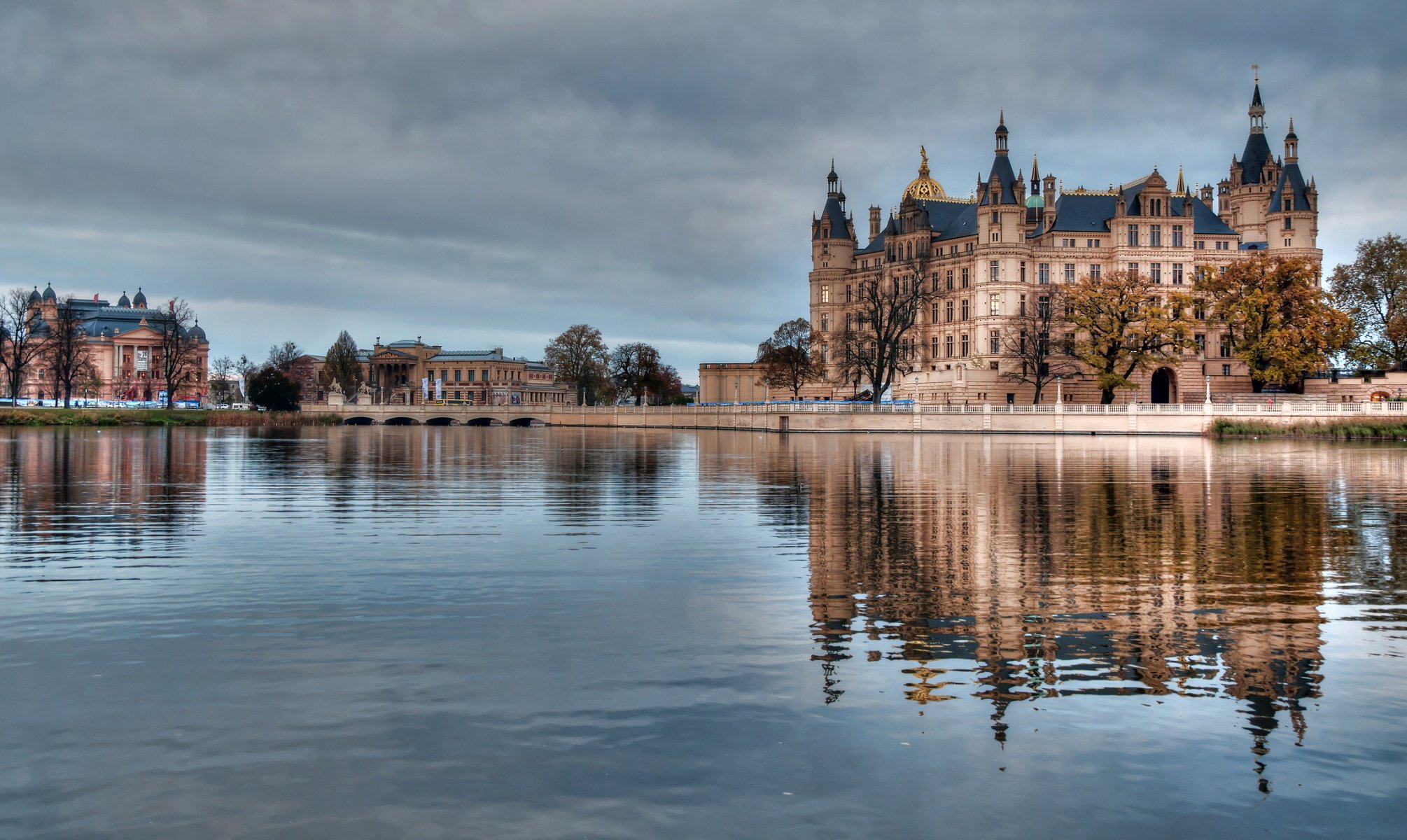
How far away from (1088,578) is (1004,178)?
10194cm

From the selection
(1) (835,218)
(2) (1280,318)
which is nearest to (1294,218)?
(2) (1280,318)

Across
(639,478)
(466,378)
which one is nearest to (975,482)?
(639,478)

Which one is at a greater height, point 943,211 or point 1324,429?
point 943,211

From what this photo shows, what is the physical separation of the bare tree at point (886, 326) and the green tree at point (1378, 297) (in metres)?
36.0

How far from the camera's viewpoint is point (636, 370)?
466 ft

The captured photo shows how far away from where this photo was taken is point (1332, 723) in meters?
8.38

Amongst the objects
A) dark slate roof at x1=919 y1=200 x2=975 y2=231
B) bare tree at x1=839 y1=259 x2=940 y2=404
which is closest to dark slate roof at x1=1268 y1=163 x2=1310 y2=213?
dark slate roof at x1=919 y1=200 x2=975 y2=231

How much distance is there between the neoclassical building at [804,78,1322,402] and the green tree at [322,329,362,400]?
76253 millimetres

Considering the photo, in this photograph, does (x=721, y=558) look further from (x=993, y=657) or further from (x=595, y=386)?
(x=595, y=386)

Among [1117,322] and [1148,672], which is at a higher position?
[1117,322]

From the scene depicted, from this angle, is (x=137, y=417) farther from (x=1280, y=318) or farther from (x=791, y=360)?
(x=1280, y=318)

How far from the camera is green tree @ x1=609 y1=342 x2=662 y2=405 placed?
139m

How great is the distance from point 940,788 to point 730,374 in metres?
152

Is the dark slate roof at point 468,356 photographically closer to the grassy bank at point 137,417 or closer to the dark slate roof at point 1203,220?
the grassy bank at point 137,417
